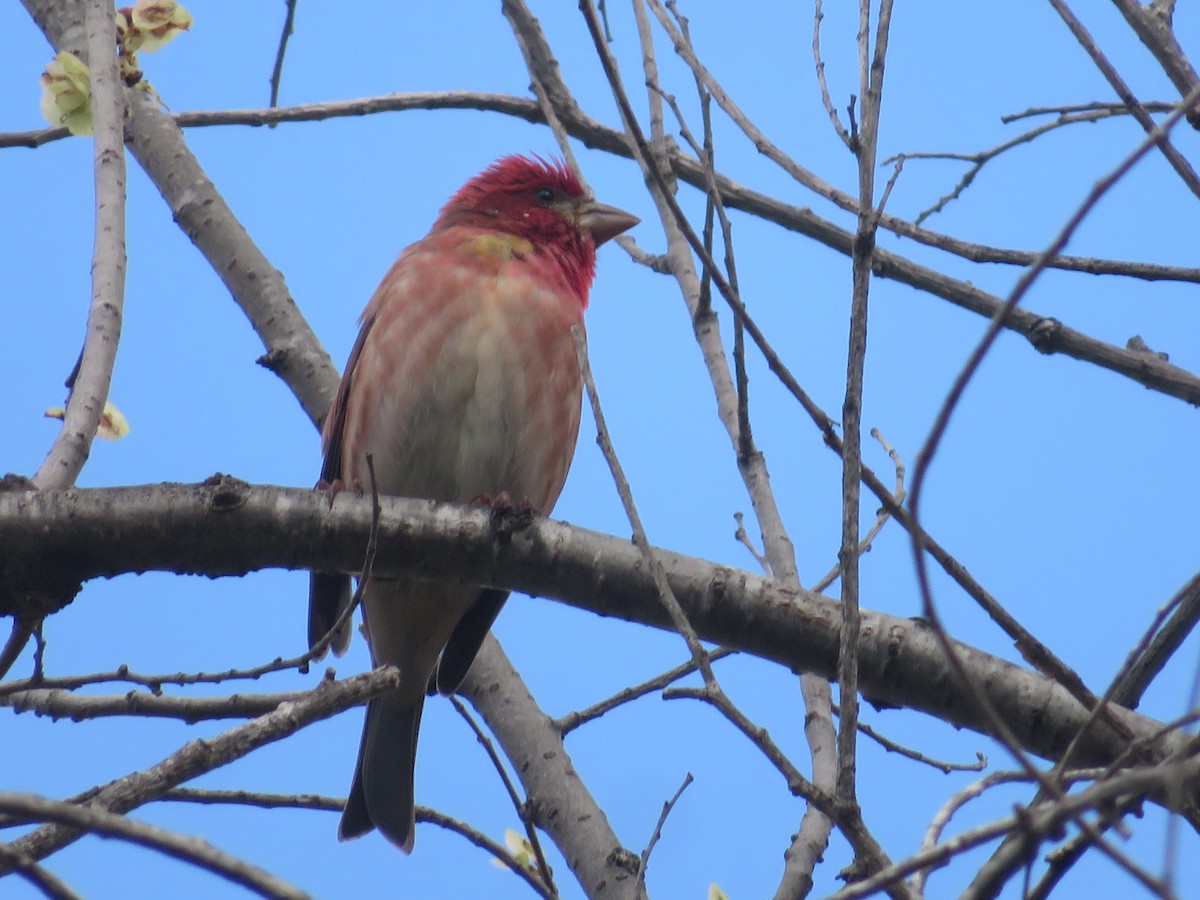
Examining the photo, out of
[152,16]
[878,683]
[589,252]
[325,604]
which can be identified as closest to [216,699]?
[878,683]

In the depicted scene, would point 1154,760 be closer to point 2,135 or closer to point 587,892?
point 587,892

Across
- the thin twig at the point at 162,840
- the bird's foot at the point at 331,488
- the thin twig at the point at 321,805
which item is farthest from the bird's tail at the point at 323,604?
the thin twig at the point at 162,840

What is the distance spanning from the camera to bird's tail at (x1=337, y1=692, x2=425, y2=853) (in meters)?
5.37

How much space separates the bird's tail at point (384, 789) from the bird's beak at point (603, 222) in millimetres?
2265

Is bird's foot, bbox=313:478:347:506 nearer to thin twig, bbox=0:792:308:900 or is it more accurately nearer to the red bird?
the red bird

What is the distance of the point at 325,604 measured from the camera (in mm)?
5492

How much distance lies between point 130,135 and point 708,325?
259 centimetres

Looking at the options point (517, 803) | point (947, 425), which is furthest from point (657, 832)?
point (947, 425)

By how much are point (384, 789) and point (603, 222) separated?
2546 millimetres

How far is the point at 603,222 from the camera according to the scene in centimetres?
623

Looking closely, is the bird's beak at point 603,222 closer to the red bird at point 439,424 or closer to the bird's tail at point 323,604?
the red bird at point 439,424

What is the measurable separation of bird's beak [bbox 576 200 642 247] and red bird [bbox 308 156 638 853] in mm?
403

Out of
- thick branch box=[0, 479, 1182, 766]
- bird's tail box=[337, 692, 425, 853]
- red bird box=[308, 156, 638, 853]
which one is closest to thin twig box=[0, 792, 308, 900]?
thick branch box=[0, 479, 1182, 766]

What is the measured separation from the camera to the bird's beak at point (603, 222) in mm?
6230
